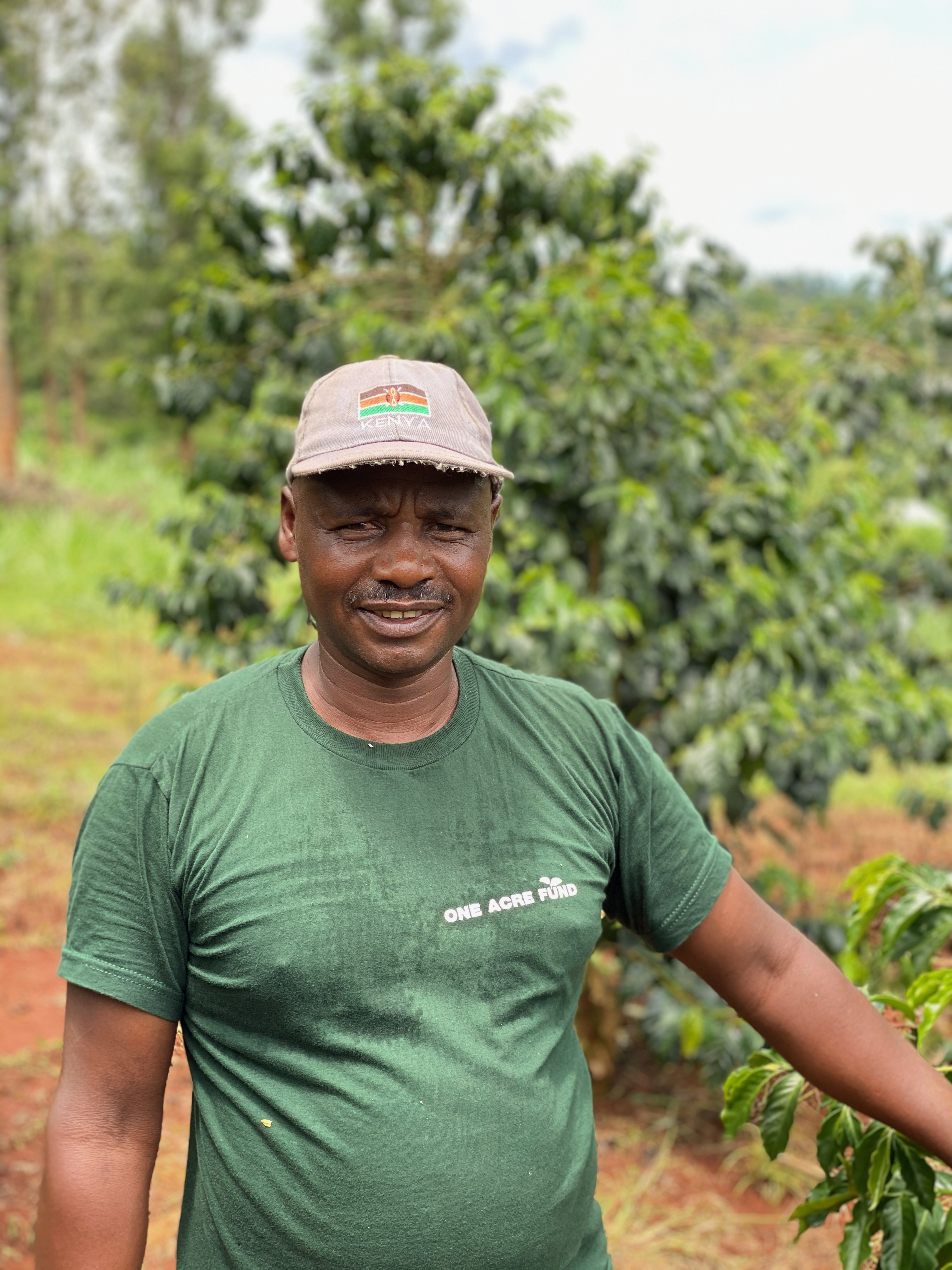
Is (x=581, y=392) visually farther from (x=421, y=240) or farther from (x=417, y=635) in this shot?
(x=417, y=635)

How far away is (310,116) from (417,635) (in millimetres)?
2906

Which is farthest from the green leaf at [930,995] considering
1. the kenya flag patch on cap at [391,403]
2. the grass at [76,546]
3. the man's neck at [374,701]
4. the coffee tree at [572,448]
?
the grass at [76,546]

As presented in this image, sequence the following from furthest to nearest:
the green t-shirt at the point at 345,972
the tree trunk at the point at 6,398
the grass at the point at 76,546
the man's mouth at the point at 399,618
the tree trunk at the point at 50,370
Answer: the tree trunk at the point at 50,370 → the tree trunk at the point at 6,398 → the grass at the point at 76,546 → the man's mouth at the point at 399,618 → the green t-shirt at the point at 345,972

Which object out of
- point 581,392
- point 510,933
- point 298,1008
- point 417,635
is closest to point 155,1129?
point 298,1008

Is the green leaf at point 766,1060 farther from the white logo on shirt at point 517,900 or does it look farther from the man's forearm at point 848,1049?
the white logo on shirt at point 517,900

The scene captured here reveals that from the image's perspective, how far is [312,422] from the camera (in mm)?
1296

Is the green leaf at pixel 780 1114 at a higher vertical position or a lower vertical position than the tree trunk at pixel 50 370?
lower

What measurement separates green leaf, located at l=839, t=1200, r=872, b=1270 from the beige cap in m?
1.00

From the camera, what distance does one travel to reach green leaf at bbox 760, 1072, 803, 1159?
1.45 meters

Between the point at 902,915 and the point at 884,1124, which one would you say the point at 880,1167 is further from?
the point at 902,915

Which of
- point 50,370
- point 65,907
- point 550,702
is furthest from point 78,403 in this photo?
point 550,702

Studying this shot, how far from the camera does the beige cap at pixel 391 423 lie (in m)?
1.23

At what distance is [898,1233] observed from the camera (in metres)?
1.37

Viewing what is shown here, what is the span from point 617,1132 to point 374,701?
2.68m
